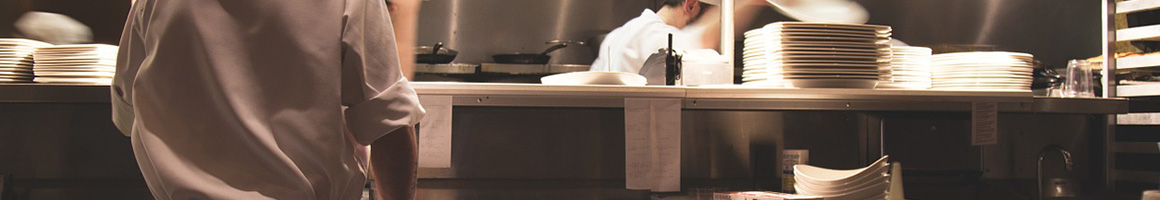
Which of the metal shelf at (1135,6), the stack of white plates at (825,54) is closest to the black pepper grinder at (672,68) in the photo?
the stack of white plates at (825,54)

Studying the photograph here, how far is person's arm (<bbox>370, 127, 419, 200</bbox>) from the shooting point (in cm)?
131

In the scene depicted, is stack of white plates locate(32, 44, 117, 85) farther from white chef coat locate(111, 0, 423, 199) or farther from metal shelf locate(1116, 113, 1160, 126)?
metal shelf locate(1116, 113, 1160, 126)

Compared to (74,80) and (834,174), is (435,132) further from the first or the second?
(834,174)

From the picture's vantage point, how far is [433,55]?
2906mm

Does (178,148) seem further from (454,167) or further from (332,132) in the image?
(454,167)

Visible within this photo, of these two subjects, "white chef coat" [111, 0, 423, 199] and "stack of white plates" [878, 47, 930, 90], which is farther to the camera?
"stack of white plates" [878, 47, 930, 90]

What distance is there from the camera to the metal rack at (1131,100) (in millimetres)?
3068

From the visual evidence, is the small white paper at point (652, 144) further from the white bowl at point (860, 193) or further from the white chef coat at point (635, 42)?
the white chef coat at point (635, 42)

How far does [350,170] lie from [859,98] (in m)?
1.57

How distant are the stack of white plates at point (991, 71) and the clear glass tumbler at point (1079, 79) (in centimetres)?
39

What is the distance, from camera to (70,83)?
224 centimetres

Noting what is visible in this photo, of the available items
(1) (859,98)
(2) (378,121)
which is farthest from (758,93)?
(2) (378,121)

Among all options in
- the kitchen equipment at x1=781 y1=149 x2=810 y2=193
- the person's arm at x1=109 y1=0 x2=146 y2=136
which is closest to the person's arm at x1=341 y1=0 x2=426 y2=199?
the person's arm at x1=109 y1=0 x2=146 y2=136

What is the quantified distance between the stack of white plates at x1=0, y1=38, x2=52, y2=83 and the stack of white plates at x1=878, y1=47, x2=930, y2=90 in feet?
7.78
